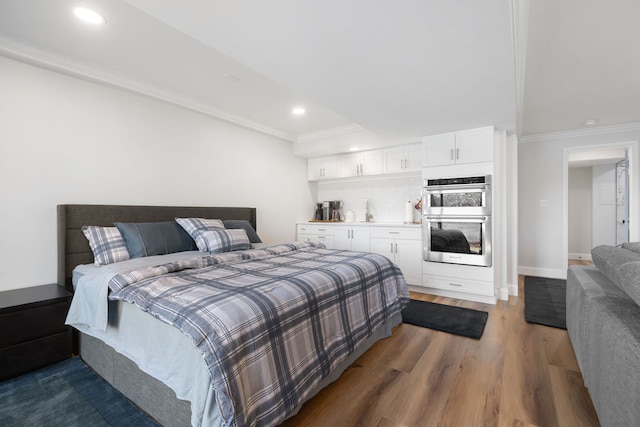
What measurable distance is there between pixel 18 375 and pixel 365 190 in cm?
458

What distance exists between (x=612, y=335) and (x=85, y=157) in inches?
154

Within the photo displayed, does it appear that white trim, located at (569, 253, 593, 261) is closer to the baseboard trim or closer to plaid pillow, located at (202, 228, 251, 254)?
the baseboard trim

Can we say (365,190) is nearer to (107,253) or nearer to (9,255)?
(107,253)

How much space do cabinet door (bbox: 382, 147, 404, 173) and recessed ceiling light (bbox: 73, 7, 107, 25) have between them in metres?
3.68

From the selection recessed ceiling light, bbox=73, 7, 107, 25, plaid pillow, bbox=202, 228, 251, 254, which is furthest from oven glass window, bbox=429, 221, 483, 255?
recessed ceiling light, bbox=73, 7, 107, 25

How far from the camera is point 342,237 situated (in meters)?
4.66

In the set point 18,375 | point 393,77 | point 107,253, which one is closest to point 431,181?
point 393,77

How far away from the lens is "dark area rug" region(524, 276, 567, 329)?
9.67 feet

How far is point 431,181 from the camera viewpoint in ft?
12.7

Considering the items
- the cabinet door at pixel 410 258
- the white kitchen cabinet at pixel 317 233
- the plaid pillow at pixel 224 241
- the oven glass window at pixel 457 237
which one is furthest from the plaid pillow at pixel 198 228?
the oven glass window at pixel 457 237

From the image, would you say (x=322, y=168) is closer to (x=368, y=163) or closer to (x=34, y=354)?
(x=368, y=163)

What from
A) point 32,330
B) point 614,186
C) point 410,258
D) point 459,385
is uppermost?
point 614,186

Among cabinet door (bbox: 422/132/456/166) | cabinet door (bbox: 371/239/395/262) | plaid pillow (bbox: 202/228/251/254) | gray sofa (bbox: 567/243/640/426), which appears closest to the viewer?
gray sofa (bbox: 567/243/640/426)

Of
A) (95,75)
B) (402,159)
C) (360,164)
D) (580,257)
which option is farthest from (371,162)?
(580,257)
